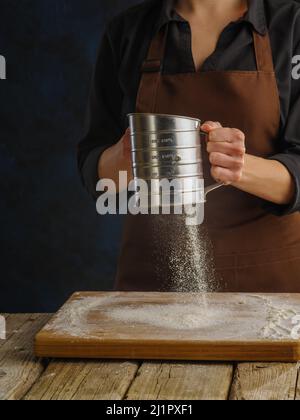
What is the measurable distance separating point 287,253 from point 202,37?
2.08 feet

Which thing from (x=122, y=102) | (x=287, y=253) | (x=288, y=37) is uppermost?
(x=288, y=37)

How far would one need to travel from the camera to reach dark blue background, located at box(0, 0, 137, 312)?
3307 mm

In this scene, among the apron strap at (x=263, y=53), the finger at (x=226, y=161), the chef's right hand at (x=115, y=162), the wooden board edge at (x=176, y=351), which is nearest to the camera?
the wooden board edge at (x=176, y=351)

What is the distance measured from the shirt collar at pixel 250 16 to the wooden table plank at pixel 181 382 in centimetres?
103

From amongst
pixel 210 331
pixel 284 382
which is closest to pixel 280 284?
pixel 210 331

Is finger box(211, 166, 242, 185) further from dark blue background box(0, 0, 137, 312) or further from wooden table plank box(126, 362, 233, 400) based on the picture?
dark blue background box(0, 0, 137, 312)

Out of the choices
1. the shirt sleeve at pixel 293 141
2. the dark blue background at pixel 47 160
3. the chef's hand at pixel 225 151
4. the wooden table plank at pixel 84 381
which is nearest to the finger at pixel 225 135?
the chef's hand at pixel 225 151

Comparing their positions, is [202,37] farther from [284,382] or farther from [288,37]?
[284,382]

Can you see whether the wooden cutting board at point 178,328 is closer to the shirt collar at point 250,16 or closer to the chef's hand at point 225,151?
the chef's hand at point 225,151

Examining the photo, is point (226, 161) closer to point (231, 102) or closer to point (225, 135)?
point (225, 135)

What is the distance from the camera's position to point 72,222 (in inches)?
135

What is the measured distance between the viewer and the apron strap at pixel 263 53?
2035 millimetres

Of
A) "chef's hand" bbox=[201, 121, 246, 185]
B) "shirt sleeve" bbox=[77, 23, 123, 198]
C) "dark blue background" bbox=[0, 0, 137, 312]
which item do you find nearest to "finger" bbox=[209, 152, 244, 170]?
"chef's hand" bbox=[201, 121, 246, 185]

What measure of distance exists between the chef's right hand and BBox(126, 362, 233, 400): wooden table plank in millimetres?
680
